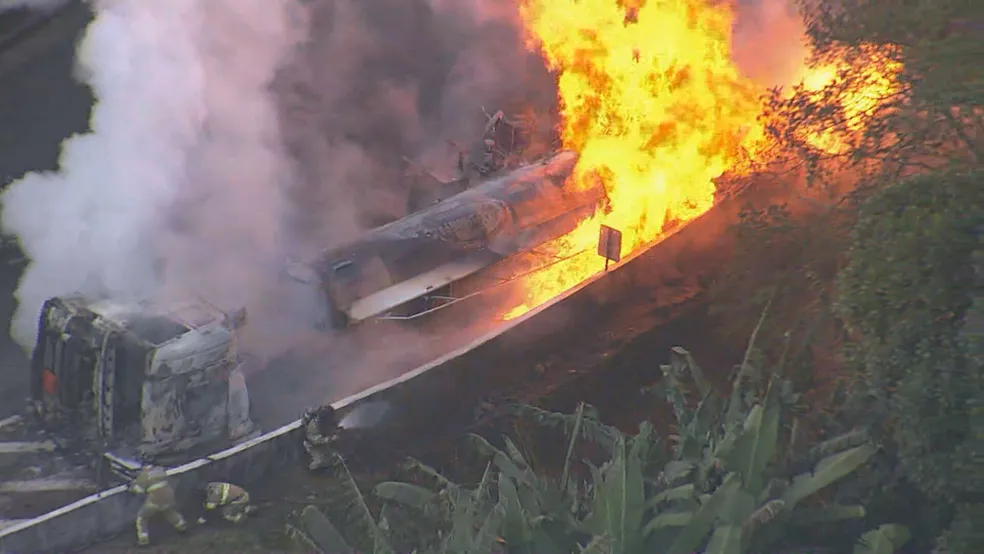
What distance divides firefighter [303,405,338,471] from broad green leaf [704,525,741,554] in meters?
4.62

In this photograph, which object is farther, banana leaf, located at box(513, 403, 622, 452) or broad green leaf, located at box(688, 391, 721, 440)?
banana leaf, located at box(513, 403, 622, 452)

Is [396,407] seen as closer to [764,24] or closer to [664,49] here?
[664,49]

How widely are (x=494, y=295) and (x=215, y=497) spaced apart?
17.9ft

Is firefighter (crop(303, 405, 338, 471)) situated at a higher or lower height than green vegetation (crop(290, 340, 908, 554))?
higher

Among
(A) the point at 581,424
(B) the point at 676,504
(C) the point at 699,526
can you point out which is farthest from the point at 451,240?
(C) the point at 699,526

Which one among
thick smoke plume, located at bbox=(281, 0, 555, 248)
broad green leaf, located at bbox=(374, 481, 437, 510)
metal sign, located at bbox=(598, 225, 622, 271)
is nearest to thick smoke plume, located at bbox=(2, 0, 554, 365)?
thick smoke plume, located at bbox=(281, 0, 555, 248)

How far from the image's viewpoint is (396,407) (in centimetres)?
968

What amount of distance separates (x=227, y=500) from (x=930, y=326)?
5.84 meters

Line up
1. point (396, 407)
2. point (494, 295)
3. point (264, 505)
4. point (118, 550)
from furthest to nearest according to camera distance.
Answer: point (494, 295)
point (396, 407)
point (264, 505)
point (118, 550)

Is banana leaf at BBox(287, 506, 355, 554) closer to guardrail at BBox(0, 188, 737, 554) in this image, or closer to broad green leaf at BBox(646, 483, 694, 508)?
guardrail at BBox(0, 188, 737, 554)

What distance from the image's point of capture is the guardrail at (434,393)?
7.59 m

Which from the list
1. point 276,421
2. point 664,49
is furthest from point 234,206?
point 664,49

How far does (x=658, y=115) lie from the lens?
14922mm

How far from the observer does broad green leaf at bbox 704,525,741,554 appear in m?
5.20
